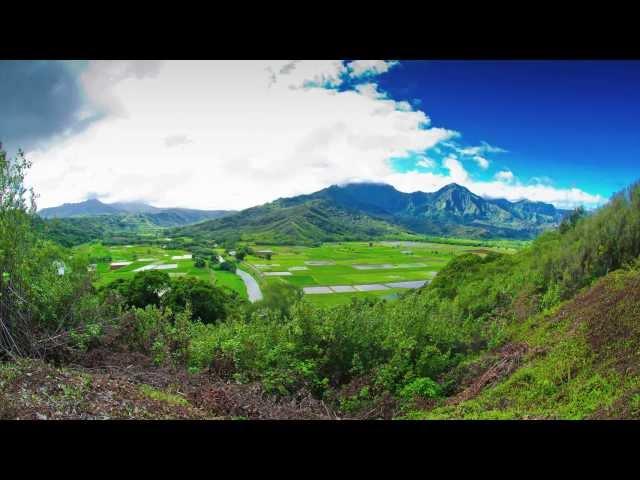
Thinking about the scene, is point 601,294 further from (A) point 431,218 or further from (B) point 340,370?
(A) point 431,218

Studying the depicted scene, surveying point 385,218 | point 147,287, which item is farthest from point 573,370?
point 385,218

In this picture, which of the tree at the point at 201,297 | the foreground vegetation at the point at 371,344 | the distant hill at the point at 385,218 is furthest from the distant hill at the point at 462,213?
the tree at the point at 201,297

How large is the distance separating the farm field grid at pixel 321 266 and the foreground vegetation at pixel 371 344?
2.45 feet

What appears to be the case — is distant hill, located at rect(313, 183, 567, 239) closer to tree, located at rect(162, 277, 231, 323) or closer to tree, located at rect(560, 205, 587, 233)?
tree, located at rect(560, 205, 587, 233)

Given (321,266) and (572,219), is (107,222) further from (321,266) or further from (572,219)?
(572,219)

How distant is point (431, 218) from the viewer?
386 inches

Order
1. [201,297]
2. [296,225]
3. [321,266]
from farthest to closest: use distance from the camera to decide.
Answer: [296,225] → [321,266] → [201,297]

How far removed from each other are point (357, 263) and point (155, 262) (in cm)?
475

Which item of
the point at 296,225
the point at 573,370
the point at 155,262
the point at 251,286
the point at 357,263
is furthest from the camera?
the point at 296,225

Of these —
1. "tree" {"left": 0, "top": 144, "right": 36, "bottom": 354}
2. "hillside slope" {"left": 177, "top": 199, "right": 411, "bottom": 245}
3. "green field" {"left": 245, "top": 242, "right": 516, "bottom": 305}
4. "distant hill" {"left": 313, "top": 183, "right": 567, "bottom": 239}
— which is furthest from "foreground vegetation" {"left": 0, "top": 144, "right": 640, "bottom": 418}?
"hillside slope" {"left": 177, "top": 199, "right": 411, "bottom": 245}

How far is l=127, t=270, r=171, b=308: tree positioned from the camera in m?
6.10

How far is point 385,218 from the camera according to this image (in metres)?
12.5
